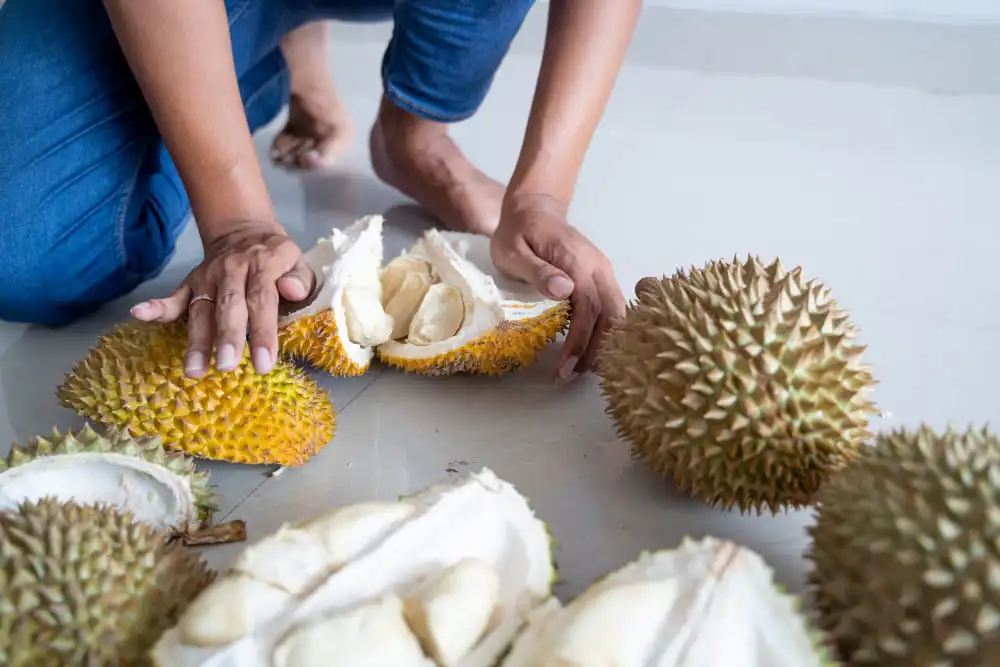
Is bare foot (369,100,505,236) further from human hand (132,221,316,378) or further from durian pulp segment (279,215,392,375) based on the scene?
human hand (132,221,316,378)

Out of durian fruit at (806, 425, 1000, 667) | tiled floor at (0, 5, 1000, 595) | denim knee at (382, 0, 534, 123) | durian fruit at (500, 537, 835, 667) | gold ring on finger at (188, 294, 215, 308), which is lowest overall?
tiled floor at (0, 5, 1000, 595)

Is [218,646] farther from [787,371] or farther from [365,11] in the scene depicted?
[365,11]

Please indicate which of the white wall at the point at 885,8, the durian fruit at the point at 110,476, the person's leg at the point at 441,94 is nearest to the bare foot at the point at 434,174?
the person's leg at the point at 441,94

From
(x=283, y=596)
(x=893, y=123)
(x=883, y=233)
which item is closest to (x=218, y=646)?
(x=283, y=596)

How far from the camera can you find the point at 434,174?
1.60 metres

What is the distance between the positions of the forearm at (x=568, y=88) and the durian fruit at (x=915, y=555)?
75 cm

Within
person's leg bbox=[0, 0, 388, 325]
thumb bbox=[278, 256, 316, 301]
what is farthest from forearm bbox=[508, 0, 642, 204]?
person's leg bbox=[0, 0, 388, 325]

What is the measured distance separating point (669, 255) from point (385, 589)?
102cm

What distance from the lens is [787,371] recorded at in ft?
2.49

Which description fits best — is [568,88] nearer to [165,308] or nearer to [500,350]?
[500,350]

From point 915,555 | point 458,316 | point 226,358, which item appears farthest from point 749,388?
point 226,358

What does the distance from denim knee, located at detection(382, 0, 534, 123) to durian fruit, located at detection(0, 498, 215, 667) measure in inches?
43.7

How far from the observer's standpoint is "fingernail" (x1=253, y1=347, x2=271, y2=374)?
2.93ft

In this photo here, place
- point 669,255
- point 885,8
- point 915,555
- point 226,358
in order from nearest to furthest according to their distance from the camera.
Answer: point 915,555
point 226,358
point 669,255
point 885,8
